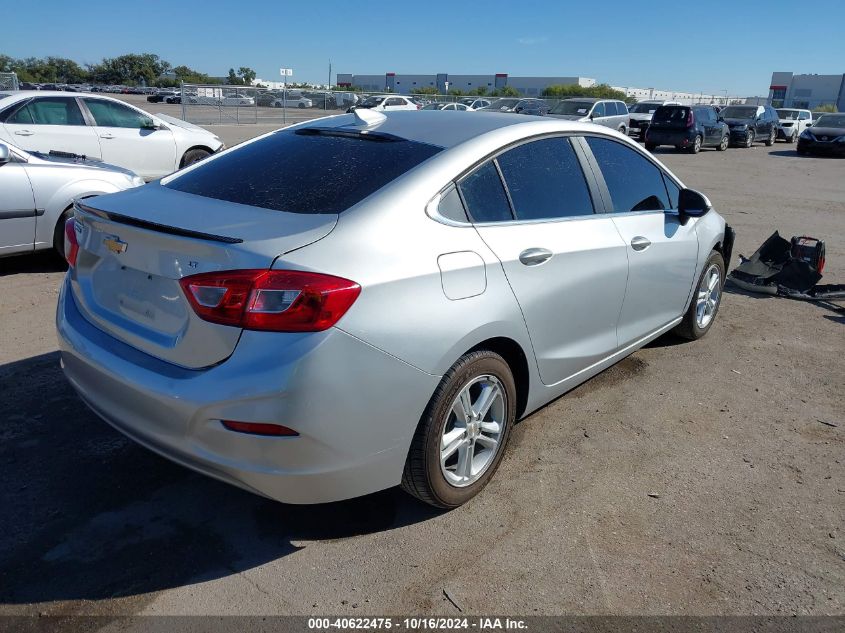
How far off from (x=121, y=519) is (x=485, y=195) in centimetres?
214

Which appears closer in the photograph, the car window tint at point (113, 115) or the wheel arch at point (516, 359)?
the wheel arch at point (516, 359)

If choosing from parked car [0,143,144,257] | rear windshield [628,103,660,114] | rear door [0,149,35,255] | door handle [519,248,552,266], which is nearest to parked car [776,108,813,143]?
rear windshield [628,103,660,114]

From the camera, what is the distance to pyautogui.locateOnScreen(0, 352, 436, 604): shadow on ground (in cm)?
271

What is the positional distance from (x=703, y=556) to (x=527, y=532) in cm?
73

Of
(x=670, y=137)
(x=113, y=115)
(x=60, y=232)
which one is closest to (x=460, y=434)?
(x=60, y=232)

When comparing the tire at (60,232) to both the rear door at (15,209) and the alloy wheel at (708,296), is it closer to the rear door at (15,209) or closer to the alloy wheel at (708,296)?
the rear door at (15,209)

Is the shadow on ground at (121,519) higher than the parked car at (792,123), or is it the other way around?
the parked car at (792,123)

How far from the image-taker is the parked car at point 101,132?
9156mm

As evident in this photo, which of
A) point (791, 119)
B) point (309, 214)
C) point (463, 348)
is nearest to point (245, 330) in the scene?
point (309, 214)

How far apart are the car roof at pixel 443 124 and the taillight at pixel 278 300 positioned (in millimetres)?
1166

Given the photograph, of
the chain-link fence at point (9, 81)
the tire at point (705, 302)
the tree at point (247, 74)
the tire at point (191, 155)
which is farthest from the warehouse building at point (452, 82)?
the tire at point (705, 302)

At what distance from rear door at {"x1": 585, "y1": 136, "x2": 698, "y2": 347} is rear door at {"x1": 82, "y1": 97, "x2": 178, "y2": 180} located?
26.4ft

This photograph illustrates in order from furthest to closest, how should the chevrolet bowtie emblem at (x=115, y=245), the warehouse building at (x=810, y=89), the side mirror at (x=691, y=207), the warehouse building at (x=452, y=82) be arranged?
the warehouse building at (x=452, y=82), the warehouse building at (x=810, y=89), the side mirror at (x=691, y=207), the chevrolet bowtie emblem at (x=115, y=245)

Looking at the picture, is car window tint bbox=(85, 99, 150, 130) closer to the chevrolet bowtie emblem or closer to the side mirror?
the chevrolet bowtie emblem
